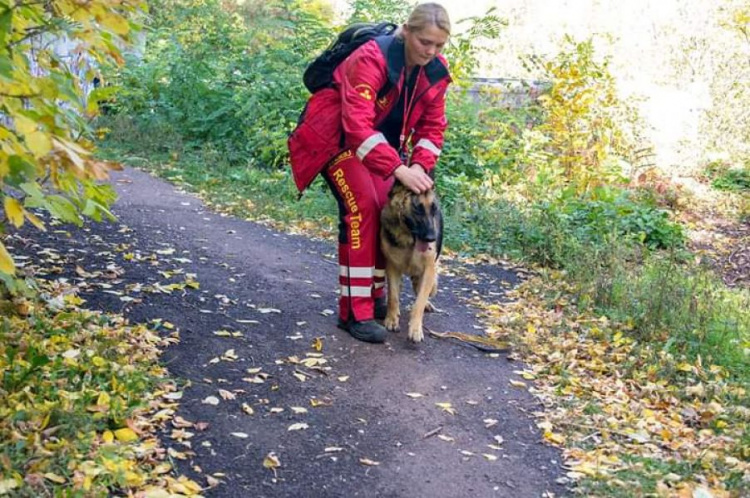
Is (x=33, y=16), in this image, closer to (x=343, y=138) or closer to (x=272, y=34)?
(x=343, y=138)

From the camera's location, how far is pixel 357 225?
5086mm

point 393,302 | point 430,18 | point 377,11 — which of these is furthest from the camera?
point 377,11

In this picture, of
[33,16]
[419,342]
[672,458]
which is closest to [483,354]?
[419,342]

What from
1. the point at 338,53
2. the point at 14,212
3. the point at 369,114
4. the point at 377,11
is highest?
the point at 377,11

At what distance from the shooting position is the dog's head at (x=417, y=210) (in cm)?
504

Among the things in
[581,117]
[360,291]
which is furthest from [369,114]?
[581,117]

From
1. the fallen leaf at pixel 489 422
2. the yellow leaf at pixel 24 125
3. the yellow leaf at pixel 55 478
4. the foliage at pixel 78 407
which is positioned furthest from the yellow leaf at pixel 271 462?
the yellow leaf at pixel 24 125

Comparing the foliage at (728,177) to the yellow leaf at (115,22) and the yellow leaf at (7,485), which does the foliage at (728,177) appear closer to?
the yellow leaf at (115,22)

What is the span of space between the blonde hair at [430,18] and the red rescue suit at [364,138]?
238 millimetres

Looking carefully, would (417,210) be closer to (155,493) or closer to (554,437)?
(554,437)

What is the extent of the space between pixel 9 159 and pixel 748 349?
4.93 meters

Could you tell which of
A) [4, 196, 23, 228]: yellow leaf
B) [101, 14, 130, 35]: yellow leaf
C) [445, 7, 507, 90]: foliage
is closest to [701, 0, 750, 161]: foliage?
[445, 7, 507, 90]: foliage

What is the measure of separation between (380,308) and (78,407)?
105 inches

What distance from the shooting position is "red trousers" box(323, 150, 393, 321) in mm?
5027
